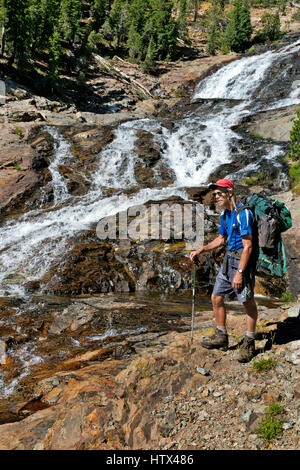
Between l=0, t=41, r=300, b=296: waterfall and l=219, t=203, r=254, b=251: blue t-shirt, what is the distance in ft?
26.7

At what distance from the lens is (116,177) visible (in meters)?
20.6

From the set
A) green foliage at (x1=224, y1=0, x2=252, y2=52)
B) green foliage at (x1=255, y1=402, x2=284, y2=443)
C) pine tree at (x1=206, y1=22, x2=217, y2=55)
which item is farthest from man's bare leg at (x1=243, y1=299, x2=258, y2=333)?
green foliage at (x1=224, y1=0, x2=252, y2=52)

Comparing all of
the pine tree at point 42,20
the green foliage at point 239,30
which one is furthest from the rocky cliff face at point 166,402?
the green foliage at point 239,30

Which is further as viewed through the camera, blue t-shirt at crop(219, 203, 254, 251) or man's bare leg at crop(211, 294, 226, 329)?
man's bare leg at crop(211, 294, 226, 329)

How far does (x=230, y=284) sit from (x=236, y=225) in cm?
96

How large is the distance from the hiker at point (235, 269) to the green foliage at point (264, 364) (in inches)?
9.5

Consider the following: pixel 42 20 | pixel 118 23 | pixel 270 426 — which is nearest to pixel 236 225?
pixel 270 426

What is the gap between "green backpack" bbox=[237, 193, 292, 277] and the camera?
14.7ft

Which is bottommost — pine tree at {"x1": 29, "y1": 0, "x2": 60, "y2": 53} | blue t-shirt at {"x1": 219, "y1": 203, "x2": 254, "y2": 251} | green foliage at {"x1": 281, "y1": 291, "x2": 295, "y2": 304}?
green foliage at {"x1": 281, "y1": 291, "x2": 295, "y2": 304}

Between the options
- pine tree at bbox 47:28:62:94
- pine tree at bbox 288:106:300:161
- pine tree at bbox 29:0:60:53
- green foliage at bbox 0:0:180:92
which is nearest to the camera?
pine tree at bbox 288:106:300:161

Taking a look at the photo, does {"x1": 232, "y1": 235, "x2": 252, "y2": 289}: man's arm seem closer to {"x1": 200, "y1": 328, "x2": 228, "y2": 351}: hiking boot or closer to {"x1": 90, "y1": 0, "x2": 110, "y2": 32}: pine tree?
{"x1": 200, "y1": 328, "x2": 228, "y2": 351}: hiking boot

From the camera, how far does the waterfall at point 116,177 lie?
506 inches

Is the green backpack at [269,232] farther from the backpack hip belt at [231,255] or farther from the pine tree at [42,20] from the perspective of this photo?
the pine tree at [42,20]

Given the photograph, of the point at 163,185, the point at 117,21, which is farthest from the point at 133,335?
the point at 117,21
